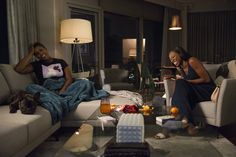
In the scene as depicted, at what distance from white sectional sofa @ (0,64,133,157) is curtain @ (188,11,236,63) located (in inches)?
215

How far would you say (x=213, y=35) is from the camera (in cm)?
821

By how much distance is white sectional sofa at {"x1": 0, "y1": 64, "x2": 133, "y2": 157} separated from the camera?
2025mm

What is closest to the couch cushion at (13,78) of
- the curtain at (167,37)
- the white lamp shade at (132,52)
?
the white lamp shade at (132,52)

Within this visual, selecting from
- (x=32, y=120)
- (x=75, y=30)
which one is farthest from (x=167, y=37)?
(x=32, y=120)

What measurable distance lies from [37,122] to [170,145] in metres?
1.12

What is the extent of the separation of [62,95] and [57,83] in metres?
0.22

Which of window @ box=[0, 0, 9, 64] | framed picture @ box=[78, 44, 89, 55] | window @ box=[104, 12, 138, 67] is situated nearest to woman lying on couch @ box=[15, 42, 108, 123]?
window @ box=[0, 0, 9, 64]

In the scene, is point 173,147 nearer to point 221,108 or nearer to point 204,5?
point 221,108

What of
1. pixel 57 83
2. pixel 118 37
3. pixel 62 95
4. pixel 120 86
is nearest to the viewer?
pixel 62 95

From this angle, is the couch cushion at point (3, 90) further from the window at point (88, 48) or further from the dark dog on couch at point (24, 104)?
the window at point (88, 48)

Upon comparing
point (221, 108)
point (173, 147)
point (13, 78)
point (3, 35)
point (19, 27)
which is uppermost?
point (19, 27)

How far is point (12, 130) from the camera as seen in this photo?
2.04 meters

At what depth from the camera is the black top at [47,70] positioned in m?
3.55

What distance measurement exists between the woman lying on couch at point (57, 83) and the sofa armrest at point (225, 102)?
1.31m
